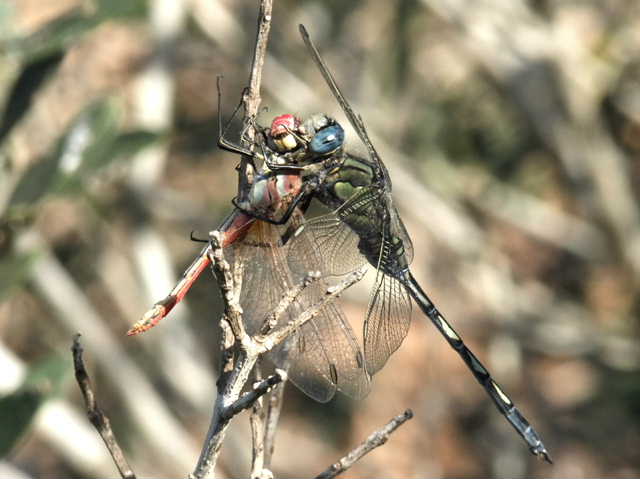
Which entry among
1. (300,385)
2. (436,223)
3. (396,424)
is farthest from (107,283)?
(396,424)

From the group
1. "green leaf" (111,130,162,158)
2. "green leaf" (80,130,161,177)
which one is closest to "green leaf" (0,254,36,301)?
"green leaf" (80,130,161,177)

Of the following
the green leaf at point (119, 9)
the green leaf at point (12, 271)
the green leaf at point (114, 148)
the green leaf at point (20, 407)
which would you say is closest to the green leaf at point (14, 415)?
the green leaf at point (20, 407)

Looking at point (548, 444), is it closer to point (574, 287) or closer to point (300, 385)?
point (574, 287)

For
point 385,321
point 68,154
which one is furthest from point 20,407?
point 385,321

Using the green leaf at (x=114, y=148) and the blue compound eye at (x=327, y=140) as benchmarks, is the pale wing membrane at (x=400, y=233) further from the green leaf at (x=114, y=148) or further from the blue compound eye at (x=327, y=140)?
the green leaf at (x=114, y=148)

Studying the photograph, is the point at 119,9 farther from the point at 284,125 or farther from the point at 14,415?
the point at 14,415
